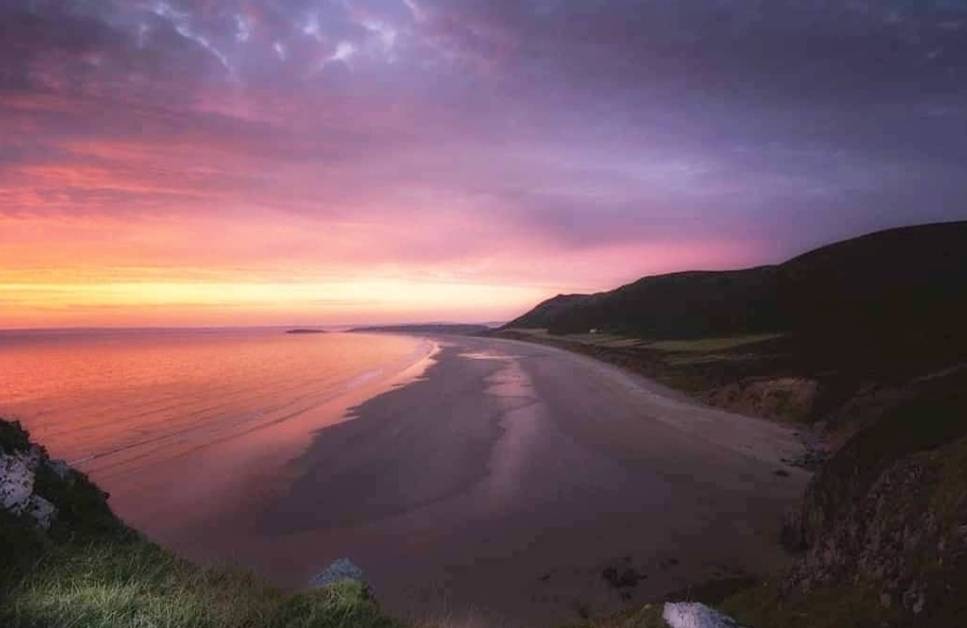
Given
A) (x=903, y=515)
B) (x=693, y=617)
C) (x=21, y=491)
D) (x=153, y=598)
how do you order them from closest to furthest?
1. (x=153, y=598)
2. (x=693, y=617)
3. (x=903, y=515)
4. (x=21, y=491)

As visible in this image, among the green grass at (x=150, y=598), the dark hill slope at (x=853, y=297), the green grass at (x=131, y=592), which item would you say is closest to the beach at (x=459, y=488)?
the green grass at (x=131, y=592)

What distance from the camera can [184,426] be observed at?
87.2 feet

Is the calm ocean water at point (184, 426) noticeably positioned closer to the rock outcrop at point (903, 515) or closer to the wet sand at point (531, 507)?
the wet sand at point (531, 507)

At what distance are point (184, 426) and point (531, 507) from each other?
757 inches

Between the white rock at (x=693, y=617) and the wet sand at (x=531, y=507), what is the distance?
396cm

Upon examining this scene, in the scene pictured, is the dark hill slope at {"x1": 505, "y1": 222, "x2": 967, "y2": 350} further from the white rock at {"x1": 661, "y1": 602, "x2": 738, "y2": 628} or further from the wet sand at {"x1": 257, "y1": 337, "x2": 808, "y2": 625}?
the white rock at {"x1": 661, "y1": 602, "x2": 738, "y2": 628}

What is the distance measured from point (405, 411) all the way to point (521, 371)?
23109 millimetres

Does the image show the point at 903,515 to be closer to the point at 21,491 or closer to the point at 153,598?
the point at 153,598

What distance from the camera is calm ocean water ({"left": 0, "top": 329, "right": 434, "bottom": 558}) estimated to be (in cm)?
1573

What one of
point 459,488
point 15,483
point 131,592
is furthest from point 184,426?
point 131,592

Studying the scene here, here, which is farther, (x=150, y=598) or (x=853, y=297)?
(x=853, y=297)

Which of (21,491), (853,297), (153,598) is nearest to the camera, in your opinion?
(153,598)

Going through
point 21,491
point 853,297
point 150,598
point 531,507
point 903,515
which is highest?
point 853,297

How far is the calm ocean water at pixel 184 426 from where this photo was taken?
15.7 m
